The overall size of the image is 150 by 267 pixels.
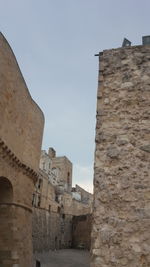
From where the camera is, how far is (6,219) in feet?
33.5

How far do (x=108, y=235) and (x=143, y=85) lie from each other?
2039 millimetres

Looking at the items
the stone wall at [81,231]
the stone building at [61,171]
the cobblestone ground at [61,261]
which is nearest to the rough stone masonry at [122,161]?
the cobblestone ground at [61,261]

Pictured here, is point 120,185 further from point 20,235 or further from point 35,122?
point 35,122

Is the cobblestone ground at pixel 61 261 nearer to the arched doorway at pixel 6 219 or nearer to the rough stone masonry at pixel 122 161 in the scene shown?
the arched doorway at pixel 6 219

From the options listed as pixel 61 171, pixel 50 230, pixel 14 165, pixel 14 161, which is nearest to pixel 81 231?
pixel 50 230

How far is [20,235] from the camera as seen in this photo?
10.5 meters

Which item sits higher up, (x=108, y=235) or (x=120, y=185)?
(x=120, y=185)

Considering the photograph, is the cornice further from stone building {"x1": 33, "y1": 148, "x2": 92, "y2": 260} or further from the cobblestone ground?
stone building {"x1": 33, "y1": 148, "x2": 92, "y2": 260}

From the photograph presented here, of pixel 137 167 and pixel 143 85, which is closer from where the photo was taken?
pixel 137 167

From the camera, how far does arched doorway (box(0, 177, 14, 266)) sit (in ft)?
32.2

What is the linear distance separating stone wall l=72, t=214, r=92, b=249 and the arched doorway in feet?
70.4

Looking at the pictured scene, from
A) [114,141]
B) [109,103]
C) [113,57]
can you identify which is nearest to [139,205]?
[114,141]

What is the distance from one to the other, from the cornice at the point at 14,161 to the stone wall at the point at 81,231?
2027 cm

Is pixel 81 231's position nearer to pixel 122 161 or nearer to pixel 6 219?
pixel 6 219
